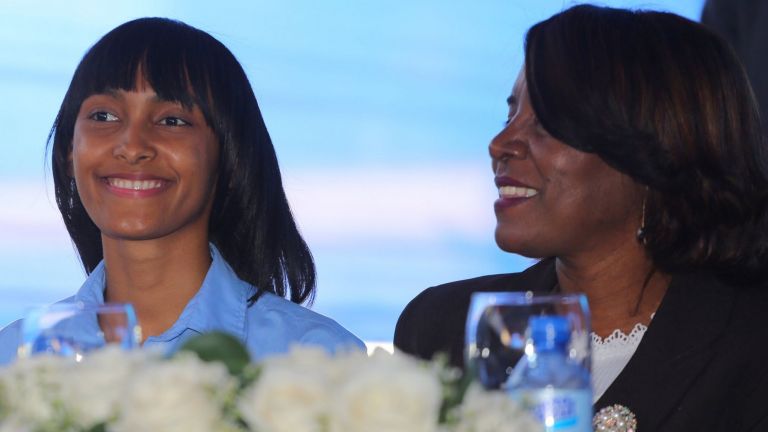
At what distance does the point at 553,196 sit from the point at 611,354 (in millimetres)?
291

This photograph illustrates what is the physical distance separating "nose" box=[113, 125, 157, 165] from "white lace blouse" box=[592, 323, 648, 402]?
33.9 inches

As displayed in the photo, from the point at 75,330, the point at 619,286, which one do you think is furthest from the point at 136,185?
the point at 75,330

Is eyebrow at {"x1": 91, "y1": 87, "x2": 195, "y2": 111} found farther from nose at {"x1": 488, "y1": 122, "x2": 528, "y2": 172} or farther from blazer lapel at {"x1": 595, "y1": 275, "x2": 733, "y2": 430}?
blazer lapel at {"x1": 595, "y1": 275, "x2": 733, "y2": 430}

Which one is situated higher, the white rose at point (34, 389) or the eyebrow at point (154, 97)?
the eyebrow at point (154, 97)

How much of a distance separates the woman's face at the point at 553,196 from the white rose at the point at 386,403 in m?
1.25

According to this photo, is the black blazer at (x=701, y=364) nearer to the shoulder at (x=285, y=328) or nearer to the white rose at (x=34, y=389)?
the shoulder at (x=285, y=328)

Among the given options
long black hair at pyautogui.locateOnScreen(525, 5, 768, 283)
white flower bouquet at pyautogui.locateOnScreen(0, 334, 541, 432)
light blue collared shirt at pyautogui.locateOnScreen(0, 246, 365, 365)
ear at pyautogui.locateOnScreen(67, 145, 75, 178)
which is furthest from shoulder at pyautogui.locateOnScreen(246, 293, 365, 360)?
white flower bouquet at pyautogui.locateOnScreen(0, 334, 541, 432)

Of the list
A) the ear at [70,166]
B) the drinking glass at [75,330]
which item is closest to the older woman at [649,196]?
the ear at [70,166]

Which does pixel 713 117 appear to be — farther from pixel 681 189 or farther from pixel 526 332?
pixel 526 332

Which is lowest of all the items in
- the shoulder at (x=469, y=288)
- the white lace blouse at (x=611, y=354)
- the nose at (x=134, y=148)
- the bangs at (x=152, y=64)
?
the white lace blouse at (x=611, y=354)

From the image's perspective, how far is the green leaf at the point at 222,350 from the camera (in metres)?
0.78

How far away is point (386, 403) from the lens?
68 cm

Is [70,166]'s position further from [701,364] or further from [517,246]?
[701,364]

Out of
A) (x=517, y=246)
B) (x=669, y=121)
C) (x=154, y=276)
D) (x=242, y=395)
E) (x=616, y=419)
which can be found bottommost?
(x=616, y=419)
